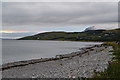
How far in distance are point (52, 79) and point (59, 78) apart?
2.10 ft

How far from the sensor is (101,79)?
40.3 feet

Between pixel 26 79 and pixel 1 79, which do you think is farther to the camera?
pixel 1 79

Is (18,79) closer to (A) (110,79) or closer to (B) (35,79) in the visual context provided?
(B) (35,79)

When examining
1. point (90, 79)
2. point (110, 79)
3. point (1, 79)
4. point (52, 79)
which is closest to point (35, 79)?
point (52, 79)

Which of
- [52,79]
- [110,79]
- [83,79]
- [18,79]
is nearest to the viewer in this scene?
[110,79]

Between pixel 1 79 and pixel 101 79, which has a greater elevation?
pixel 101 79

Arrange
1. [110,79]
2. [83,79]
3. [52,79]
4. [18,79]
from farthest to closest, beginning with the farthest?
[18,79], [52,79], [83,79], [110,79]

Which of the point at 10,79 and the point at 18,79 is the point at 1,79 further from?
the point at 18,79

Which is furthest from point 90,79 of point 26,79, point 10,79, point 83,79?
point 10,79

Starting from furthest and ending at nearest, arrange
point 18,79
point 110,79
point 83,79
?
point 18,79
point 83,79
point 110,79

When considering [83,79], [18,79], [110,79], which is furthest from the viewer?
[18,79]

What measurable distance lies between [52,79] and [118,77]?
5770mm

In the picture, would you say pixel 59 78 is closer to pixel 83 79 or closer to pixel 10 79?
pixel 83 79

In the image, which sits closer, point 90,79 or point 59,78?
point 90,79
